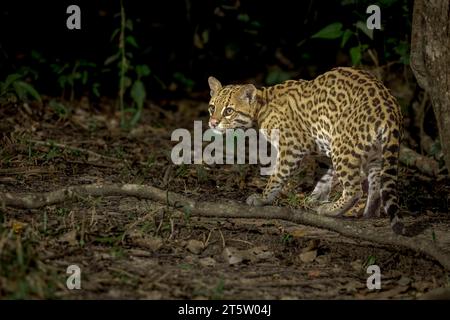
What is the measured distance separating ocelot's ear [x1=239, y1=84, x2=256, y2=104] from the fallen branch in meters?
1.91

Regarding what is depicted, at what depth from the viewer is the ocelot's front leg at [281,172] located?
7.51 metres

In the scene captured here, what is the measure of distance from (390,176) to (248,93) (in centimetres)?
199

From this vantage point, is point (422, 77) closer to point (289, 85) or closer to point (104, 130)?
point (289, 85)

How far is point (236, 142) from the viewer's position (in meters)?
9.44

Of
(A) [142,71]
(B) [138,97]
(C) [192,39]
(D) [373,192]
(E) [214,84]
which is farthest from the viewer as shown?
(C) [192,39]

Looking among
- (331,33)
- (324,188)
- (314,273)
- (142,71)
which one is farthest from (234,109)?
(142,71)

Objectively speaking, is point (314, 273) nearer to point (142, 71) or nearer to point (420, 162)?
point (420, 162)

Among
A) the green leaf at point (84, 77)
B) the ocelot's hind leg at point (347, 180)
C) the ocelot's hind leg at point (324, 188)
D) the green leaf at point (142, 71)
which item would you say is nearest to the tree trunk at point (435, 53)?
the ocelot's hind leg at point (347, 180)

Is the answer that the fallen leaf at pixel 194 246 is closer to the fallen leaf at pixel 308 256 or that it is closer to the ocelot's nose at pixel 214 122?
the fallen leaf at pixel 308 256

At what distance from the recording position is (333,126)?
728 cm

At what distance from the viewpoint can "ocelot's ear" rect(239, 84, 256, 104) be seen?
25.6ft

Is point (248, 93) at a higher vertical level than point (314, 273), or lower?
higher

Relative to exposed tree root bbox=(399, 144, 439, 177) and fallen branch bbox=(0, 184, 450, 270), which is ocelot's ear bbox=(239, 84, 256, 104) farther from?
exposed tree root bbox=(399, 144, 439, 177)

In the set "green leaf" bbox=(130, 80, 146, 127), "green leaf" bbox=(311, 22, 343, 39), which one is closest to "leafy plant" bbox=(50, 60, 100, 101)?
"green leaf" bbox=(130, 80, 146, 127)
